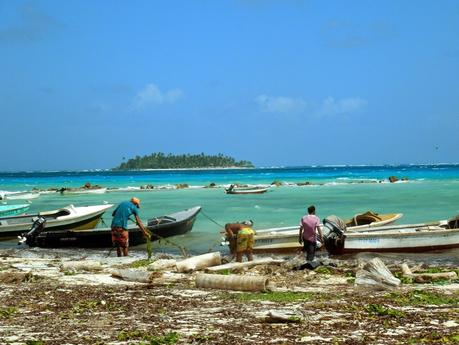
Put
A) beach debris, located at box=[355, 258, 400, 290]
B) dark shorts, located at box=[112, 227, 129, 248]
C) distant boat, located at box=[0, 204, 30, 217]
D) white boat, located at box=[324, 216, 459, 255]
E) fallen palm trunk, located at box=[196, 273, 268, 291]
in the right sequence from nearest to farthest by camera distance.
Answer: fallen palm trunk, located at box=[196, 273, 268, 291]
beach debris, located at box=[355, 258, 400, 290]
dark shorts, located at box=[112, 227, 129, 248]
white boat, located at box=[324, 216, 459, 255]
distant boat, located at box=[0, 204, 30, 217]

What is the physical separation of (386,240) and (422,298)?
10832mm

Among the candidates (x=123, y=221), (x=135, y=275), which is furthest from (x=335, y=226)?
(x=135, y=275)

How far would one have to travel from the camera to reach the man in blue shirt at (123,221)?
64.5 ft

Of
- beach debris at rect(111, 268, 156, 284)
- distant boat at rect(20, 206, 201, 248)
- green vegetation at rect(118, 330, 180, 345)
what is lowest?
distant boat at rect(20, 206, 201, 248)

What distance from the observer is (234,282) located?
12.7 meters

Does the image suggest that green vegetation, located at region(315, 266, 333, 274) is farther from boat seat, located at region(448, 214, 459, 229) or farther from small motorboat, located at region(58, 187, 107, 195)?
small motorboat, located at region(58, 187, 107, 195)

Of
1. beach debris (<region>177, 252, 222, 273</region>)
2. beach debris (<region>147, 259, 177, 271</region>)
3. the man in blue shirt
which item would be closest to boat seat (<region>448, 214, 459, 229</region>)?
beach debris (<region>177, 252, 222, 273</region>)

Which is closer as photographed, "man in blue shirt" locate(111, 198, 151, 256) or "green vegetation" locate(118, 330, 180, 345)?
"green vegetation" locate(118, 330, 180, 345)

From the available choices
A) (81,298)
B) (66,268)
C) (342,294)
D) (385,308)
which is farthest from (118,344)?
(66,268)

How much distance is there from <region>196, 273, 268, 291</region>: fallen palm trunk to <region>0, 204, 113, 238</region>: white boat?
52.9 feet

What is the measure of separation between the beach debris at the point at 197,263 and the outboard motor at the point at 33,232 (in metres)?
11.5

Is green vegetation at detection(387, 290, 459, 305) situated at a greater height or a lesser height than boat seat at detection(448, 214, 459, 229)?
lesser

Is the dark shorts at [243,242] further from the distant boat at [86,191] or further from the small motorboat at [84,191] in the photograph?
the distant boat at [86,191]

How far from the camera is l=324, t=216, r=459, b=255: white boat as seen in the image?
845 inches
